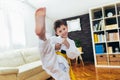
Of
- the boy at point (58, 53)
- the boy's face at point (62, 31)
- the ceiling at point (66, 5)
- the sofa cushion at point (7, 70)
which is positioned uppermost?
the ceiling at point (66, 5)

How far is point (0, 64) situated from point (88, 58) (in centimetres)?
285

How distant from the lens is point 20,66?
3.27 meters

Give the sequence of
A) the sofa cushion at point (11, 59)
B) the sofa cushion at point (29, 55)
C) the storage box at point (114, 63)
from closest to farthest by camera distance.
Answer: the sofa cushion at point (11, 59) → the sofa cushion at point (29, 55) → the storage box at point (114, 63)

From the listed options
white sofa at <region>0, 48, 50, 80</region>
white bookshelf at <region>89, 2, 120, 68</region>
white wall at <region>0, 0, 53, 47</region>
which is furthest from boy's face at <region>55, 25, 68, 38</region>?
white bookshelf at <region>89, 2, 120, 68</region>

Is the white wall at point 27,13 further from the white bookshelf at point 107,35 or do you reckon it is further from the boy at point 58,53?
the boy at point 58,53

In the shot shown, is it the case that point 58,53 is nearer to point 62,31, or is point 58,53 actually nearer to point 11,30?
point 62,31

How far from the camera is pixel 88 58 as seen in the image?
493 cm

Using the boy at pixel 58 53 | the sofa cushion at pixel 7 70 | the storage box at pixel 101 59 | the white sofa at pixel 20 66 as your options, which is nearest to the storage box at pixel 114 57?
the storage box at pixel 101 59

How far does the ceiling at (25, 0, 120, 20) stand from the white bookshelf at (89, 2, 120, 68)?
0.17m

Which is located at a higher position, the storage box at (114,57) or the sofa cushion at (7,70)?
the sofa cushion at (7,70)

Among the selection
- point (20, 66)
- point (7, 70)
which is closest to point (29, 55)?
point (20, 66)

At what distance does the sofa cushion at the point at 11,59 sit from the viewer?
3054mm

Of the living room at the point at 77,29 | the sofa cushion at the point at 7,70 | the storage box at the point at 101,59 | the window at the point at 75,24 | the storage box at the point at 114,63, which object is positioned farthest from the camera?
the window at the point at 75,24

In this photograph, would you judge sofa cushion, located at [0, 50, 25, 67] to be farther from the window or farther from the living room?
the window
